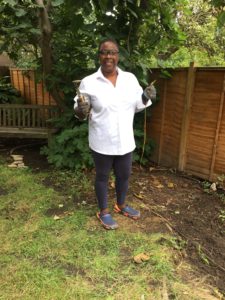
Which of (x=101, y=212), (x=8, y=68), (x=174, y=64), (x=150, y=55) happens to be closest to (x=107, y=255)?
(x=101, y=212)

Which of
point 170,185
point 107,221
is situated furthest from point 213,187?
point 107,221

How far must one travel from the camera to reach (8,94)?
7.40m

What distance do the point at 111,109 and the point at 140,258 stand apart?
1.35 meters

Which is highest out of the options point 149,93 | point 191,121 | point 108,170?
point 149,93

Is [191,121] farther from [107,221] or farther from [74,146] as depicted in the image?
[107,221]

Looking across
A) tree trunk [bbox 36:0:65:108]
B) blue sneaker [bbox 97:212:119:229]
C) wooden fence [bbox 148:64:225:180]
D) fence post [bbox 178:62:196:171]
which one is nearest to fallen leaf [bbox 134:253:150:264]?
blue sneaker [bbox 97:212:119:229]

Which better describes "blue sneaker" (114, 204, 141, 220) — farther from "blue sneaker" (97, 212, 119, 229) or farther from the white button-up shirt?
the white button-up shirt

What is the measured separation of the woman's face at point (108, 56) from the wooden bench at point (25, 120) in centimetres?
305

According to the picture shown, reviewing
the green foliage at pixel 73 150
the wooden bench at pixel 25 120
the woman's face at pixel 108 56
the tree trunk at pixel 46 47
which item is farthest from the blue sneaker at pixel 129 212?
the wooden bench at pixel 25 120

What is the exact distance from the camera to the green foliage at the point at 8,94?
7.00 m

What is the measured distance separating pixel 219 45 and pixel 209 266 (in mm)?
6642

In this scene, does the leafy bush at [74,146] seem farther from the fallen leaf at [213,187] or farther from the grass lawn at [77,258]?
the fallen leaf at [213,187]

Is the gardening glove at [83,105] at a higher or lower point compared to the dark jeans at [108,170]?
higher

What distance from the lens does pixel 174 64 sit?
5.08m
